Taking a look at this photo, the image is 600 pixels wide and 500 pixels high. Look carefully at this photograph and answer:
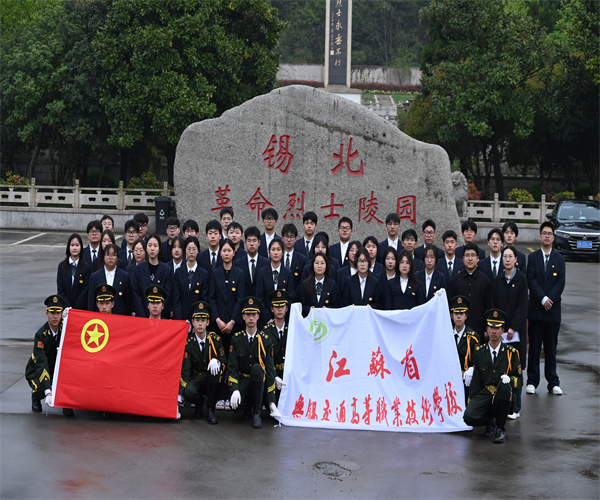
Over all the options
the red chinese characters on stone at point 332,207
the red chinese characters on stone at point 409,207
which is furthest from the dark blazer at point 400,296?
the red chinese characters on stone at point 332,207

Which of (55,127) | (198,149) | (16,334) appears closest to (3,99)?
(55,127)

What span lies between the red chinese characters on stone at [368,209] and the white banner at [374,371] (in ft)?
14.7

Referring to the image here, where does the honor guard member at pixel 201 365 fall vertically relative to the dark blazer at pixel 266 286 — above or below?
below

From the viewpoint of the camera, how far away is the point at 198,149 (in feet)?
36.4

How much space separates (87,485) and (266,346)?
2.09 metres

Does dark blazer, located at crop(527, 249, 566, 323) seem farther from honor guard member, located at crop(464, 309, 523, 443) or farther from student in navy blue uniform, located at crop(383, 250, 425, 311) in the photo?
honor guard member, located at crop(464, 309, 523, 443)

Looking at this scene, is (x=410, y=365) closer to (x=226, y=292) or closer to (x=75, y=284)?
(x=226, y=292)

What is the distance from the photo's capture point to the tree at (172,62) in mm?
20156

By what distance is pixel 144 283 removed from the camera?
23.7ft

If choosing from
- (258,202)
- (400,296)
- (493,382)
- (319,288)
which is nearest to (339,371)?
(319,288)

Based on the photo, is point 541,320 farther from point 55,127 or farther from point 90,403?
point 55,127

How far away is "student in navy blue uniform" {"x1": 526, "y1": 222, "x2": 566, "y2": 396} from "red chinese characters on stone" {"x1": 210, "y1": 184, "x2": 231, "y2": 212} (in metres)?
4.96

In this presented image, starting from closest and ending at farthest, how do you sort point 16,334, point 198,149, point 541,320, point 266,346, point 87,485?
point 87,485 → point 266,346 → point 541,320 → point 16,334 → point 198,149

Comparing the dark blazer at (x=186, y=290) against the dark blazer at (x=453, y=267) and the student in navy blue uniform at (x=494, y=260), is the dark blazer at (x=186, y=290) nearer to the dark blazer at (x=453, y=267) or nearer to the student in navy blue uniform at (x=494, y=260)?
the dark blazer at (x=453, y=267)
